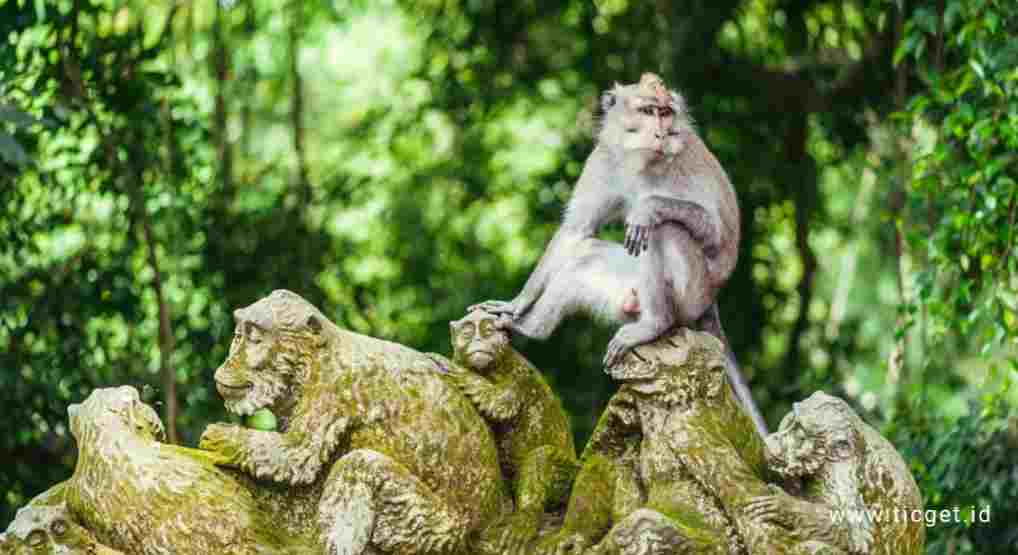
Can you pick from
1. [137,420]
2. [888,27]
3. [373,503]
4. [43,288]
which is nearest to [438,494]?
[373,503]

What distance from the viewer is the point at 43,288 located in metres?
8.95

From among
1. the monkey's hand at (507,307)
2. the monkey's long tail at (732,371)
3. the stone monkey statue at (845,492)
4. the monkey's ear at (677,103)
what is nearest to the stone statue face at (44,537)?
the monkey's hand at (507,307)

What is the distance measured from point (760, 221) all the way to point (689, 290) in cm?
609

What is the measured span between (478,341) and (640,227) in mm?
739

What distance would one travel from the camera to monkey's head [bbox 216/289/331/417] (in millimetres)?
4840

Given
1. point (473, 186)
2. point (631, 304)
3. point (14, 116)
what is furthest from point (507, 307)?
point (473, 186)

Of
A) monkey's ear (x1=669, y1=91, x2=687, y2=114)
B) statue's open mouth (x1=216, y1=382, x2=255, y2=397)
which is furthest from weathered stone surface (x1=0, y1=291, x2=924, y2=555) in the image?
monkey's ear (x1=669, y1=91, x2=687, y2=114)

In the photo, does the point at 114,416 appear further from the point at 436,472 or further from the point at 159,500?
the point at 436,472

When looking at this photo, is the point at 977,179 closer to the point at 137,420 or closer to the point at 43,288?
the point at 137,420

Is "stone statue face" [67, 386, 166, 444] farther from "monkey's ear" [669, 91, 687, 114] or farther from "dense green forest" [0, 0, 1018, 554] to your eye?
"monkey's ear" [669, 91, 687, 114]

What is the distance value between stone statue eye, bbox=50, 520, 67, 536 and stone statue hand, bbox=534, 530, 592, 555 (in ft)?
4.57

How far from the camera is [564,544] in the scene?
15.3 feet

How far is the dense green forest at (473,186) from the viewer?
759 cm

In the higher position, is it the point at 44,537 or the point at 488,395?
the point at 488,395
